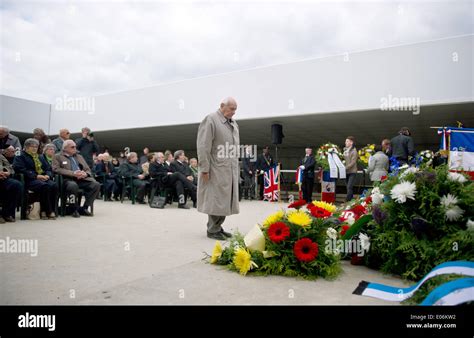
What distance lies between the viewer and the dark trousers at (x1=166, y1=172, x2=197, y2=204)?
344 inches

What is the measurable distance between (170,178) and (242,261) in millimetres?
6241

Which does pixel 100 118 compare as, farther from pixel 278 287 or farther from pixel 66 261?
pixel 278 287

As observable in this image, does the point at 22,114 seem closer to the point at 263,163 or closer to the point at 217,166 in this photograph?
the point at 263,163

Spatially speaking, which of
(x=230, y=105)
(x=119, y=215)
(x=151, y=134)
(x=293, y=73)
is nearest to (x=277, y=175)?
(x=293, y=73)

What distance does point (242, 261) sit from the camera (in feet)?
9.00

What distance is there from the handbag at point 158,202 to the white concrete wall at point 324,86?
15.4 ft

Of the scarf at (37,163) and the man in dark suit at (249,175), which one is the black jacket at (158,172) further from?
the man in dark suit at (249,175)

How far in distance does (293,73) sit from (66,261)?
914 centimetres

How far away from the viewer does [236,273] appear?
108 inches

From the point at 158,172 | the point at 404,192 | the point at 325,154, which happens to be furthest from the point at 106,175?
the point at 404,192

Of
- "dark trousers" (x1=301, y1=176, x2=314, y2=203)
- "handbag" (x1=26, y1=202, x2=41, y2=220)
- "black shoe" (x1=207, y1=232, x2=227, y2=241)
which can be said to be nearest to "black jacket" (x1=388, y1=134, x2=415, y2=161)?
"dark trousers" (x1=301, y1=176, x2=314, y2=203)

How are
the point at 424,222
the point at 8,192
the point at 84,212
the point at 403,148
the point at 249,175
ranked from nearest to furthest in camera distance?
the point at 424,222 → the point at 8,192 → the point at 84,212 → the point at 403,148 → the point at 249,175

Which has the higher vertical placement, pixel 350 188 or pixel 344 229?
pixel 350 188

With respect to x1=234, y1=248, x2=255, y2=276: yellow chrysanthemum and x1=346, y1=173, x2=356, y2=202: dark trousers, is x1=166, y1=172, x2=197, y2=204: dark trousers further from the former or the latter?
x1=234, y1=248, x2=255, y2=276: yellow chrysanthemum
